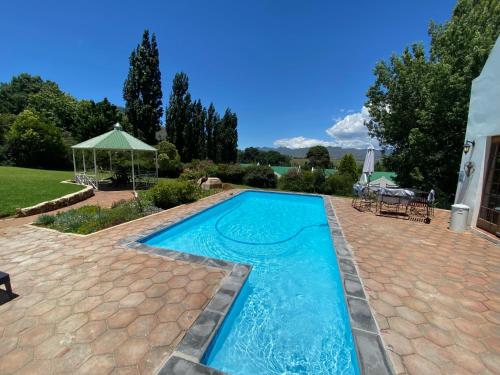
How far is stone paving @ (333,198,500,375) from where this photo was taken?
2.23 meters

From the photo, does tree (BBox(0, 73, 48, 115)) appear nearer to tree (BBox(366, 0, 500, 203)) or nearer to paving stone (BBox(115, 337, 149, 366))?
paving stone (BBox(115, 337, 149, 366))

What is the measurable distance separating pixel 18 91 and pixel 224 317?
61493 mm

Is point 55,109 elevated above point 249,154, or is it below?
above

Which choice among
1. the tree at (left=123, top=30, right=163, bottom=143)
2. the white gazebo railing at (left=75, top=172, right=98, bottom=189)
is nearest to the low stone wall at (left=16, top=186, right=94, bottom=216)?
the white gazebo railing at (left=75, top=172, right=98, bottom=189)

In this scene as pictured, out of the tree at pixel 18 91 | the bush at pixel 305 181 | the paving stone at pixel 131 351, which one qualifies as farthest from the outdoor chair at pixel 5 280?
the tree at pixel 18 91

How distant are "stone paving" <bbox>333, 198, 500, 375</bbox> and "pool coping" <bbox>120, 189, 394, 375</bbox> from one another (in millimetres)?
140

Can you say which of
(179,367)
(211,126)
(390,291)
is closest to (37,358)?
(179,367)

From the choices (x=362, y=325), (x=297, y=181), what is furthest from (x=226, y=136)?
(x=362, y=325)

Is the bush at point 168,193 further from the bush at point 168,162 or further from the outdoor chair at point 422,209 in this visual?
the bush at point 168,162

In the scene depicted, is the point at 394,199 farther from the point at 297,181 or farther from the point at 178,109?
the point at 178,109

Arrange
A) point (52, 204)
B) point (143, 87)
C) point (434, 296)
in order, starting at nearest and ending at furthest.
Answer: point (434, 296) < point (52, 204) < point (143, 87)

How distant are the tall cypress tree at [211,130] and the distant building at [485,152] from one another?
2714cm

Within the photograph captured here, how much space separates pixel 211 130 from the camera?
3025cm

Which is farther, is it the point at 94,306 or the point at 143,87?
the point at 143,87
